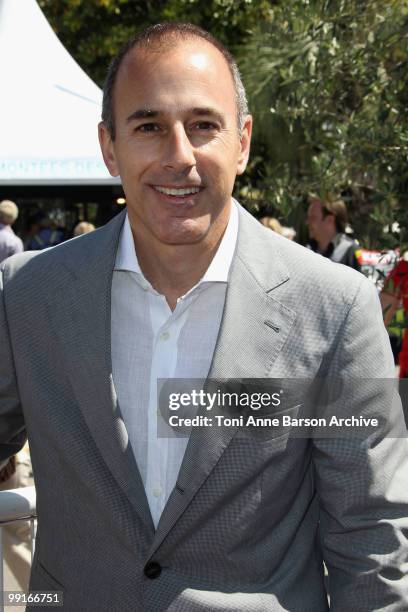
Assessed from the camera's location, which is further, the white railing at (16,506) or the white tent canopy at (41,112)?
the white tent canopy at (41,112)

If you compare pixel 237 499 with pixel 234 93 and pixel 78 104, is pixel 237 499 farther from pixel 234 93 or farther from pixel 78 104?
pixel 78 104

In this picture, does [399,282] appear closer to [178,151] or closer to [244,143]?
[244,143]

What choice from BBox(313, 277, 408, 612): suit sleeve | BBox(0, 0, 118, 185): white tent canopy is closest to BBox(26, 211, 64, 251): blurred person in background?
BBox(0, 0, 118, 185): white tent canopy

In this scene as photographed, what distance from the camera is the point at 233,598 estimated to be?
6.16ft

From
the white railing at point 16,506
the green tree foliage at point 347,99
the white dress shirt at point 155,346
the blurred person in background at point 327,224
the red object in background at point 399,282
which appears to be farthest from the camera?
the blurred person in background at point 327,224

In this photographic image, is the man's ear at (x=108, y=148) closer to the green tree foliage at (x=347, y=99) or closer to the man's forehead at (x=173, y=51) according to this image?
the man's forehead at (x=173, y=51)

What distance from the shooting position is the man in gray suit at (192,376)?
6.20 ft

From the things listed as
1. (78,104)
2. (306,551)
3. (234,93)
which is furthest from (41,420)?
(78,104)

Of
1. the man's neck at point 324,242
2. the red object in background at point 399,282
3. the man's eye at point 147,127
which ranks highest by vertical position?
the man's eye at point 147,127

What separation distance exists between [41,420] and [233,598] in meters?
0.54

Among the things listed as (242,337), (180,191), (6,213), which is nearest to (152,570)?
(242,337)

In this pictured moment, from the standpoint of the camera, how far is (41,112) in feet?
35.1

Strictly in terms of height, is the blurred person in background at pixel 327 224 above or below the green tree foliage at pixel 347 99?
below

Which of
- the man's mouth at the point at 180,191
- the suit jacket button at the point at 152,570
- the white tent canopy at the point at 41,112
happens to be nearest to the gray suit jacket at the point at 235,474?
the suit jacket button at the point at 152,570
